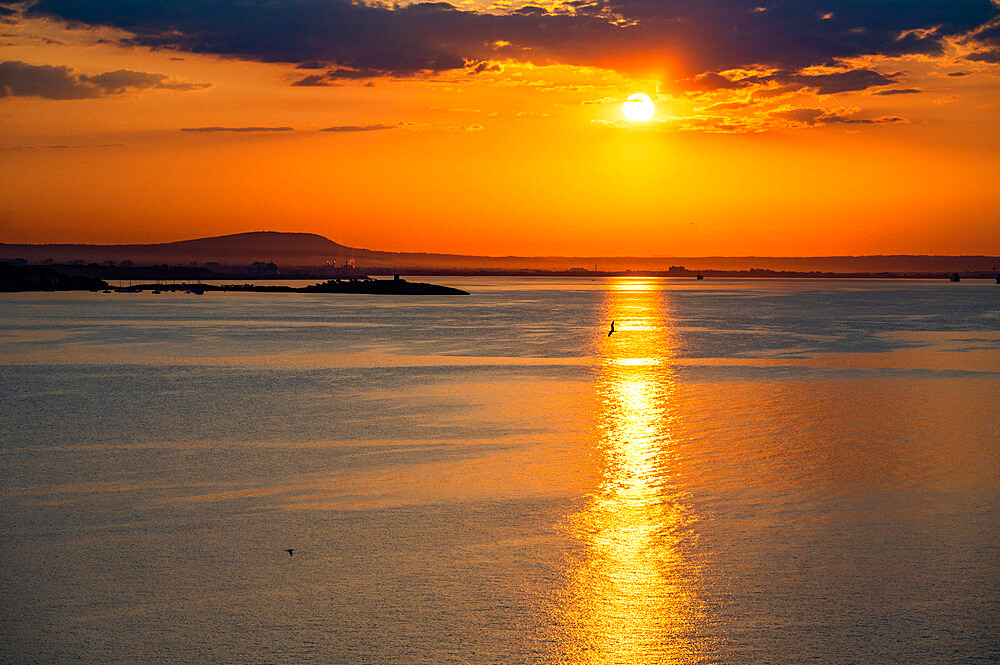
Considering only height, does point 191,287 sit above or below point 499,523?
below

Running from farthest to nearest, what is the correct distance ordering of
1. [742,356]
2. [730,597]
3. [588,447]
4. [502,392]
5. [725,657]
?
[742,356] < [502,392] < [588,447] < [730,597] < [725,657]

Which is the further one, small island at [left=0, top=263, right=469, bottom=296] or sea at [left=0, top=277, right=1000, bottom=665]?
small island at [left=0, top=263, right=469, bottom=296]

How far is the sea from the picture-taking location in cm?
732

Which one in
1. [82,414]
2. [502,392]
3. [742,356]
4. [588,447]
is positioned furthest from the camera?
[742,356]

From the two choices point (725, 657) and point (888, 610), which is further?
point (888, 610)

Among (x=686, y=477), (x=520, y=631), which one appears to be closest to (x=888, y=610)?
(x=520, y=631)

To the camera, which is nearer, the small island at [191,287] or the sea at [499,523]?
the sea at [499,523]

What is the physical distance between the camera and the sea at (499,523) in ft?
24.0

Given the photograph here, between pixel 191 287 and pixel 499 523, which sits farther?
pixel 191 287

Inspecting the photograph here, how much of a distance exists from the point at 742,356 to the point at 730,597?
91.9 ft

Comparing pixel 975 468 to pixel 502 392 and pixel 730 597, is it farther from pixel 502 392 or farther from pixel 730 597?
pixel 502 392

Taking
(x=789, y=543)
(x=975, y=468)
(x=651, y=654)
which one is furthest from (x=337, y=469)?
(x=975, y=468)

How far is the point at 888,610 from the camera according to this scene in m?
7.83

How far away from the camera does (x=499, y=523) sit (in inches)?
418
